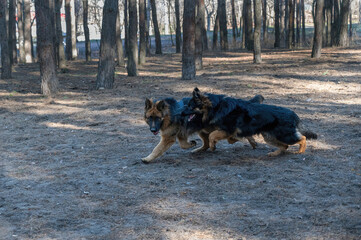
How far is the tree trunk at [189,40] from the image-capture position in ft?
57.4

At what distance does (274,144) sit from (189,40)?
434 inches

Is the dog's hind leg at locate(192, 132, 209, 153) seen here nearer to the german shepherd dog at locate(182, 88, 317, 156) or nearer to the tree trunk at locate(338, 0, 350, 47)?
the german shepherd dog at locate(182, 88, 317, 156)

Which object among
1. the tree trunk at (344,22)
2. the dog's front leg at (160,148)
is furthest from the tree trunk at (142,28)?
the dog's front leg at (160,148)

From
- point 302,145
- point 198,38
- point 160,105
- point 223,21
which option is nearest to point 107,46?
point 198,38

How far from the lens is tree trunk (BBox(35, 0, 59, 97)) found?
15812 mm

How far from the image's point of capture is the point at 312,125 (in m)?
9.96

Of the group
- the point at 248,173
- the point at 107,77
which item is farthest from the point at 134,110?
the point at 248,173

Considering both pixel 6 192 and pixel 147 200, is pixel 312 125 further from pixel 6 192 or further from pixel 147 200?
pixel 6 192

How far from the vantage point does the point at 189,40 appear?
702 inches

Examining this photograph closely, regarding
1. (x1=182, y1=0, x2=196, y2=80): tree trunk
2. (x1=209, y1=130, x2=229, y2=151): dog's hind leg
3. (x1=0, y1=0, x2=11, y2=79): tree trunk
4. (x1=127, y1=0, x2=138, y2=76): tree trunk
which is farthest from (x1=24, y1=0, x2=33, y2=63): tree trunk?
(x1=209, y1=130, x2=229, y2=151): dog's hind leg

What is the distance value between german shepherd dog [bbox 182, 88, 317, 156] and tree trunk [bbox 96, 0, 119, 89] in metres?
10.4

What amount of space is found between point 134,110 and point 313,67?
34.5 ft

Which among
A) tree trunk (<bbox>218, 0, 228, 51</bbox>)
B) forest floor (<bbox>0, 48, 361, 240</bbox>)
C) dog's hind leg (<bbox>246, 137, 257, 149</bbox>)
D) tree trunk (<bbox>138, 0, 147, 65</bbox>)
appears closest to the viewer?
forest floor (<bbox>0, 48, 361, 240</bbox>)

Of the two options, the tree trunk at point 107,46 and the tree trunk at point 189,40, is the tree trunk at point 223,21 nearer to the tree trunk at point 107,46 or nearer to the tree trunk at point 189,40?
the tree trunk at point 189,40
